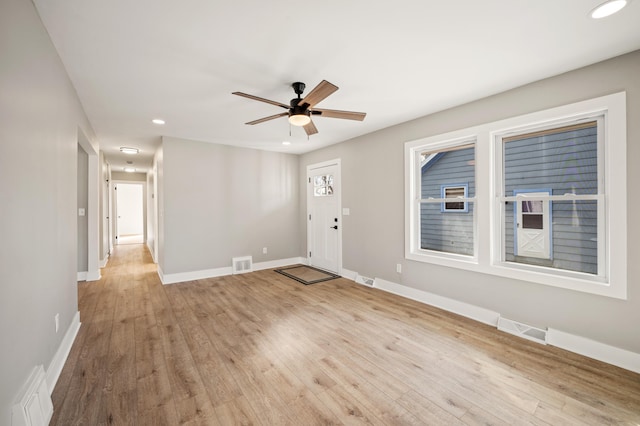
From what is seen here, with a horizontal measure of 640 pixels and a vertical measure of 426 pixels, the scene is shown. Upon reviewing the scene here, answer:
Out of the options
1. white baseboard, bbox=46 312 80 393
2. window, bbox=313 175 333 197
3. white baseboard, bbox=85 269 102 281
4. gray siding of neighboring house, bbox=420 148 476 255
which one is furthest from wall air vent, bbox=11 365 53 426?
window, bbox=313 175 333 197

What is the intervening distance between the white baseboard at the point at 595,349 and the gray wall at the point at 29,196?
3.88 m

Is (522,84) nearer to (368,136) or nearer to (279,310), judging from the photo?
(368,136)

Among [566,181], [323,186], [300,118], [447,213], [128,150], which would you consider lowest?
[447,213]

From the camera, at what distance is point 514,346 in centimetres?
252

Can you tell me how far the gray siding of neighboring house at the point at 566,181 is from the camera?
2.49m

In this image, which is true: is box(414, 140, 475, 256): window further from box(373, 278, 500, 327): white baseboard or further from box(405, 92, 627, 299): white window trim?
box(373, 278, 500, 327): white baseboard

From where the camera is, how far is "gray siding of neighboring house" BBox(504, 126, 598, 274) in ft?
8.16

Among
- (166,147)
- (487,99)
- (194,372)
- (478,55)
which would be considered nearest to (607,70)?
(487,99)

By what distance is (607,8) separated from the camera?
1.71 meters

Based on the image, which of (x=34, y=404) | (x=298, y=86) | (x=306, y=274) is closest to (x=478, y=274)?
(x=298, y=86)

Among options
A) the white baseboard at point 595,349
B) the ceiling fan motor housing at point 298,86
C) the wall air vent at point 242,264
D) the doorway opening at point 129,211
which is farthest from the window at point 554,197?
the doorway opening at point 129,211

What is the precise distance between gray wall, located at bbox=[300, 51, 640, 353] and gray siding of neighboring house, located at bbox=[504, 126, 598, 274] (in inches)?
11.8

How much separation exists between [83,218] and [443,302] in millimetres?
6016

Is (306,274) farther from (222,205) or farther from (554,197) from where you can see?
(554,197)
